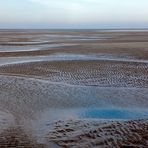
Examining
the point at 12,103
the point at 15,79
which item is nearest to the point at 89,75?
the point at 15,79

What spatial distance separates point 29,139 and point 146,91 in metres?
6.82

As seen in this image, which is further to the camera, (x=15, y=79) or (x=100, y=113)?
(x=15, y=79)

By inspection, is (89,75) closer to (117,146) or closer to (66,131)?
(66,131)

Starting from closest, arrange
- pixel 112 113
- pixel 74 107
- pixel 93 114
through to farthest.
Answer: pixel 93 114 < pixel 112 113 < pixel 74 107

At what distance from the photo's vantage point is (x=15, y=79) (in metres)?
15.3

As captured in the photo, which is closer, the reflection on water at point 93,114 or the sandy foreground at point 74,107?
the sandy foreground at point 74,107

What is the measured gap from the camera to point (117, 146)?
6906 mm

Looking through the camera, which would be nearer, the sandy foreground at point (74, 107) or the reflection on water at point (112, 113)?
the sandy foreground at point (74, 107)

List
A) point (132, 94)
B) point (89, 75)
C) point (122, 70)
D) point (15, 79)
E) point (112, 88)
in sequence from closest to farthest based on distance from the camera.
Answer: point (132, 94) → point (112, 88) → point (15, 79) → point (89, 75) → point (122, 70)

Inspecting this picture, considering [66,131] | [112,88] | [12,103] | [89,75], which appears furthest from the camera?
[89,75]

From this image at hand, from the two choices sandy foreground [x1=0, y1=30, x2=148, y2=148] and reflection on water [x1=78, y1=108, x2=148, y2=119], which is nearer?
sandy foreground [x1=0, y1=30, x2=148, y2=148]

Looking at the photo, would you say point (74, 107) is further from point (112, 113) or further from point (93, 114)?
point (112, 113)

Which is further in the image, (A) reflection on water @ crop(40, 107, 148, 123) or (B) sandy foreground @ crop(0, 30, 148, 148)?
(A) reflection on water @ crop(40, 107, 148, 123)

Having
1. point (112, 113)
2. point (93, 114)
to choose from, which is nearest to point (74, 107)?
point (93, 114)
